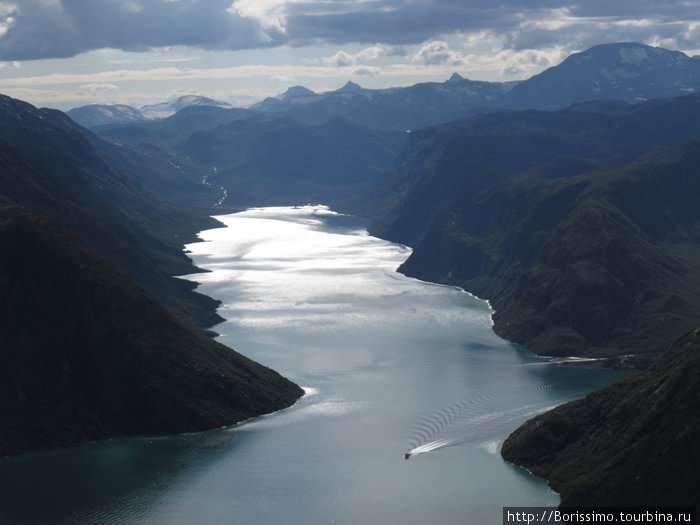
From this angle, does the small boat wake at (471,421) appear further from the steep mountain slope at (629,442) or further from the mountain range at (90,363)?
the mountain range at (90,363)

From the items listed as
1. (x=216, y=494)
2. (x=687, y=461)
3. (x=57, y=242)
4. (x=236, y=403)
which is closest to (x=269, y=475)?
(x=216, y=494)

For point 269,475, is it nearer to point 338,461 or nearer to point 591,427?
point 338,461

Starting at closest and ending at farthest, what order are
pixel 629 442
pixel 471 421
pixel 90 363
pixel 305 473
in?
pixel 629 442, pixel 305 473, pixel 471 421, pixel 90 363

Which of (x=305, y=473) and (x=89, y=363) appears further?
(x=89, y=363)

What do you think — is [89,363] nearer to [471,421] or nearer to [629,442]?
[471,421]

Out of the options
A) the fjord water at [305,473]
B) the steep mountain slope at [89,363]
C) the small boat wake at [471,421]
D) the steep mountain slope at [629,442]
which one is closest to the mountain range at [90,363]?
the steep mountain slope at [89,363]

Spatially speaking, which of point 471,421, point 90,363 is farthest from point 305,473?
point 90,363
